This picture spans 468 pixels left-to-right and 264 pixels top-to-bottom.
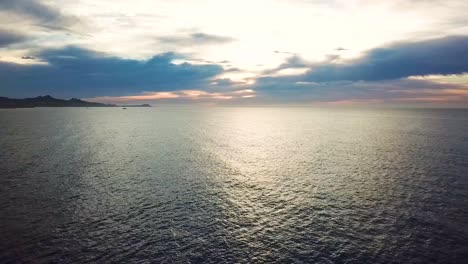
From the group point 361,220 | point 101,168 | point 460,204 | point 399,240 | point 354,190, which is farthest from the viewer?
point 101,168

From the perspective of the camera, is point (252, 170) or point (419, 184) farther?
point (252, 170)

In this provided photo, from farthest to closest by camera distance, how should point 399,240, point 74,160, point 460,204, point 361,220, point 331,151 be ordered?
1. point 331,151
2. point 74,160
3. point 460,204
4. point 361,220
5. point 399,240

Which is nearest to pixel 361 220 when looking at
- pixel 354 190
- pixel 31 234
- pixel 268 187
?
pixel 354 190

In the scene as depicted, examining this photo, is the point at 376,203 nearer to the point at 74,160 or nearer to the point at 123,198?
the point at 123,198

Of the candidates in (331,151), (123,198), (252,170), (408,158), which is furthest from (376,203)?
(331,151)

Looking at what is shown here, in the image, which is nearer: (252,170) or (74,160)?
(252,170)

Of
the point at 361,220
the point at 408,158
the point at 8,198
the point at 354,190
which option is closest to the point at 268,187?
the point at 354,190

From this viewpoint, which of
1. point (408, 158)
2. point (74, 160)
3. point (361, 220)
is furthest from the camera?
point (408, 158)

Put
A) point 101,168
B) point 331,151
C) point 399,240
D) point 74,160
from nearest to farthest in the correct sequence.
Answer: point 399,240 → point 101,168 → point 74,160 → point 331,151

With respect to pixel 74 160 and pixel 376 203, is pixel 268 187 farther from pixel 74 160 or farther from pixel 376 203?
pixel 74 160
